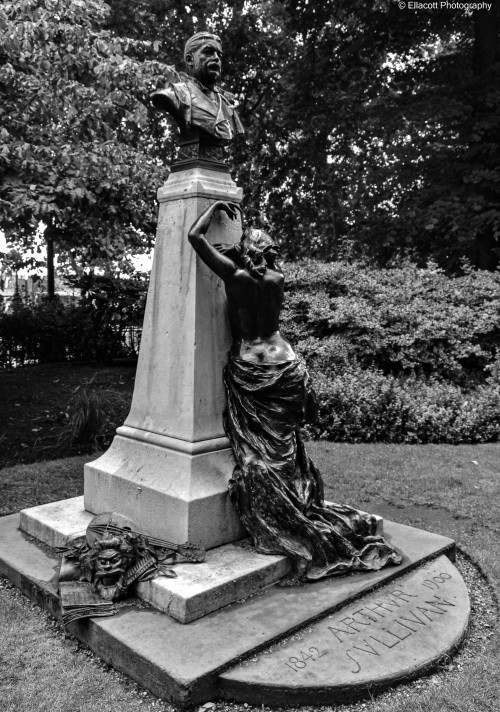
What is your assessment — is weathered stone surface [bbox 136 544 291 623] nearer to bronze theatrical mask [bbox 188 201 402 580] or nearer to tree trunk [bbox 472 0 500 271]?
bronze theatrical mask [bbox 188 201 402 580]

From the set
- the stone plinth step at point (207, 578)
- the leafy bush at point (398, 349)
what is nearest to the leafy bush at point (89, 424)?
the leafy bush at point (398, 349)

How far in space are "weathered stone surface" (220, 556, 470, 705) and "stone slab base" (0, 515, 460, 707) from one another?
0.15 ft

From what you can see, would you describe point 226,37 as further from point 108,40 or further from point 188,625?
point 188,625

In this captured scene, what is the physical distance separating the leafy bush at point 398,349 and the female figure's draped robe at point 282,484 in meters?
4.46

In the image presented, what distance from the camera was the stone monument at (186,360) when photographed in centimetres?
410

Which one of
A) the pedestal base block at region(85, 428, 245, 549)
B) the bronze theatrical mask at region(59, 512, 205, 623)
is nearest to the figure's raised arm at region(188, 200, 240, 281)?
the pedestal base block at region(85, 428, 245, 549)

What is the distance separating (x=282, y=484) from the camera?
4.09m

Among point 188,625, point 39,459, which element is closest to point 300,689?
point 188,625

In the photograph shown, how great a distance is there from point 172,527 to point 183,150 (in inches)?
105

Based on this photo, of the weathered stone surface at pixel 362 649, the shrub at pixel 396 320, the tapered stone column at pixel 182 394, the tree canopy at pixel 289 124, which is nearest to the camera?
the weathered stone surface at pixel 362 649

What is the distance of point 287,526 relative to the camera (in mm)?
4082

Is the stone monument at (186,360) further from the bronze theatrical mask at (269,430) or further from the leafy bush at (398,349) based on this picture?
the leafy bush at (398,349)

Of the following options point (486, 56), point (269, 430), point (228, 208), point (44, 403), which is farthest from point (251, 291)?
point (486, 56)

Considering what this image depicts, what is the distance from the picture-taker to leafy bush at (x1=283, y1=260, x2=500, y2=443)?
28.7 feet
